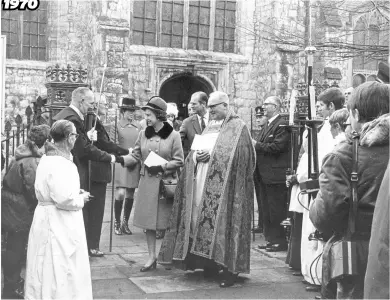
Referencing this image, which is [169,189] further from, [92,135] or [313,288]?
[313,288]

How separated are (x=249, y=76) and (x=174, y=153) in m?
13.9

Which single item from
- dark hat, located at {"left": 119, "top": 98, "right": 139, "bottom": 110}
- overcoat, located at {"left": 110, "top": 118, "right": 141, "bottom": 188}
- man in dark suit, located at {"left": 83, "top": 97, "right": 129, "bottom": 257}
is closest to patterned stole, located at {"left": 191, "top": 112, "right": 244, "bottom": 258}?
man in dark suit, located at {"left": 83, "top": 97, "right": 129, "bottom": 257}

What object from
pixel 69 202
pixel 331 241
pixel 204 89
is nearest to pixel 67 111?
pixel 69 202

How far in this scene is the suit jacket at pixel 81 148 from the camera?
6676 millimetres

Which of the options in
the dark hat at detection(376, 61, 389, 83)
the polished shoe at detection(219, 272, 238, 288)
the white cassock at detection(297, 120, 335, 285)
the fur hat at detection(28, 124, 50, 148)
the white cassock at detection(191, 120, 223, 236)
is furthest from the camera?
the white cassock at detection(191, 120, 223, 236)

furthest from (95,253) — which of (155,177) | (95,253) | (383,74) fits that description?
(383,74)

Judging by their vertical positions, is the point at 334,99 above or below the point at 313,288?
above

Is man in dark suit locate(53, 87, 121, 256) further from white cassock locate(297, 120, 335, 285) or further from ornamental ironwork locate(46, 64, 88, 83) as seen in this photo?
white cassock locate(297, 120, 335, 285)

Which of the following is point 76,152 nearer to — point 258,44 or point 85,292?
point 85,292

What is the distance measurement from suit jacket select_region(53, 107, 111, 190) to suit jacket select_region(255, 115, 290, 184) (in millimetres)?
2130

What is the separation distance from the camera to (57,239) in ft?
15.3

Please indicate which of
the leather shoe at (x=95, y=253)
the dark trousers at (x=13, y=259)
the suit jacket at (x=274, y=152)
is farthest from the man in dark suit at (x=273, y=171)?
the dark trousers at (x=13, y=259)

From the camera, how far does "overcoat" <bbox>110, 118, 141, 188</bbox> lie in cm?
891

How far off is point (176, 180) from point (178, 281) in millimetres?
1087
